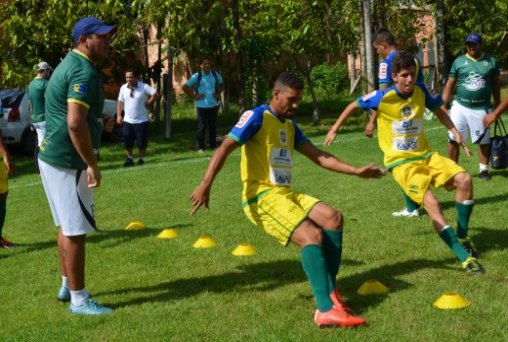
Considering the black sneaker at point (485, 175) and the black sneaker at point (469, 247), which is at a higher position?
the black sneaker at point (469, 247)

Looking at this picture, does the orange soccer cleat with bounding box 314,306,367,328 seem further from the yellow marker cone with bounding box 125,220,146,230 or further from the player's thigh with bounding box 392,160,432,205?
the yellow marker cone with bounding box 125,220,146,230

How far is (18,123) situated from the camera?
19.5 metres

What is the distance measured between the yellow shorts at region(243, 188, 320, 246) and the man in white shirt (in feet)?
33.8

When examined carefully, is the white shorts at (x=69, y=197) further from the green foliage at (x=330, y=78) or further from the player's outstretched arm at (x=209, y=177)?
the green foliage at (x=330, y=78)

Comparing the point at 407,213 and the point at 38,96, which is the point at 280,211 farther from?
the point at 38,96

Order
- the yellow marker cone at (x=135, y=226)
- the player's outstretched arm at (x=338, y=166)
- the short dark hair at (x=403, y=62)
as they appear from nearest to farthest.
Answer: the player's outstretched arm at (x=338, y=166) < the short dark hair at (x=403, y=62) < the yellow marker cone at (x=135, y=226)

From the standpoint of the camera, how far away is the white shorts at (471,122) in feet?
37.4

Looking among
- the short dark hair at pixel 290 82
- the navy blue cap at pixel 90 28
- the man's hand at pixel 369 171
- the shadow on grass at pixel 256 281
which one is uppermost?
the navy blue cap at pixel 90 28

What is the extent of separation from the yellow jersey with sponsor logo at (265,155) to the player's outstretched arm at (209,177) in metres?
0.21

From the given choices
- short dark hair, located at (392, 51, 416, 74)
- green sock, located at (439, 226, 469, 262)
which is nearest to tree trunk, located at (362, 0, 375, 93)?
short dark hair, located at (392, 51, 416, 74)

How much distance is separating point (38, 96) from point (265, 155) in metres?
6.67

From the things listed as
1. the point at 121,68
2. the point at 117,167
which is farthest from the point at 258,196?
the point at 121,68

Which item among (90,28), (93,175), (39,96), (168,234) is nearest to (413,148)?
(168,234)

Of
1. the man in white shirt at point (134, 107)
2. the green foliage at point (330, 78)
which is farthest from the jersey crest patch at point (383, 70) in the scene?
the green foliage at point (330, 78)
